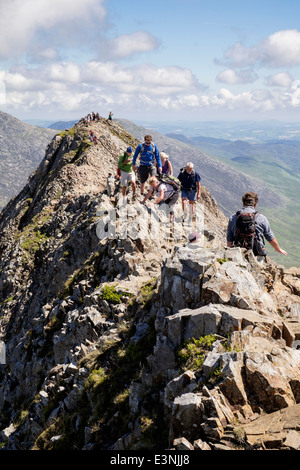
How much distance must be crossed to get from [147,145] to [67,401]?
15.5 metres

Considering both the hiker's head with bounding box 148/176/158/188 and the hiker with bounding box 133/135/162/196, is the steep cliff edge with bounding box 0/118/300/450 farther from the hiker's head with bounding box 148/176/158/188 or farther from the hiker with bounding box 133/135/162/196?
the hiker with bounding box 133/135/162/196

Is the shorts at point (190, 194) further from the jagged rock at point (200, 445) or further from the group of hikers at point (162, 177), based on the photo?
the jagged rock at point (200, 445)

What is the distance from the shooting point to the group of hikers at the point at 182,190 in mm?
13062

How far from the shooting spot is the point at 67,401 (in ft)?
40.2

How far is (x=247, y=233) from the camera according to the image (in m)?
13.3

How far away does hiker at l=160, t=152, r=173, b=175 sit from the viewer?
22.3m

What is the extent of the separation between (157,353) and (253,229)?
246 inches

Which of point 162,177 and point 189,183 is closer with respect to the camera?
point 189,183

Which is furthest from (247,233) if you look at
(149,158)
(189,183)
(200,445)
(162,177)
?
(149,158)

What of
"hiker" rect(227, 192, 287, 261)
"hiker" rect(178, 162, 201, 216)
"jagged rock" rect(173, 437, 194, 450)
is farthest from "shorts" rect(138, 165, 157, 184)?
"jagged rock" rect(173, 437, 194, 450)

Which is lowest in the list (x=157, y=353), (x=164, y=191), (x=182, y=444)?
(x=182, y=444)

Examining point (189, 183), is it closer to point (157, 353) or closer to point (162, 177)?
point (162, 177)

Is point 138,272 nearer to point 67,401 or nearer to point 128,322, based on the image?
point 128,322
